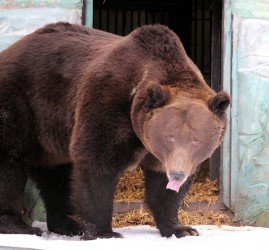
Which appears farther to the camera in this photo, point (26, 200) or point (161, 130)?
point (26, 200)

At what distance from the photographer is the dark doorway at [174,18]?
13.3 m

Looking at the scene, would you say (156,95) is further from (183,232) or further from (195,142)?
(183,232)

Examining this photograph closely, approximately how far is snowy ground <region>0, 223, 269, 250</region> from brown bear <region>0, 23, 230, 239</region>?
0.22 meters

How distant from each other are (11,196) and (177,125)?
6.16 ft

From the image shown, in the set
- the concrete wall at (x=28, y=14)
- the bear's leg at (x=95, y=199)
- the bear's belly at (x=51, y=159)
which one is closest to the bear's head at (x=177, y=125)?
the bear's leg at (x=95, y=199)

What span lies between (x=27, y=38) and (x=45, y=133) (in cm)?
98

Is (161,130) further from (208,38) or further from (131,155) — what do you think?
(208,38)

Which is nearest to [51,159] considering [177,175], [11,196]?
[11,196]

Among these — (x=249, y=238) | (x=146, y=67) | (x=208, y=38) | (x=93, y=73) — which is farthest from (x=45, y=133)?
(x=208, y=38)

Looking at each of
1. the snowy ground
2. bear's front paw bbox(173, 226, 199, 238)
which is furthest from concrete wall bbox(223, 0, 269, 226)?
bear's front paw bbox(173, 226, 199, 238)

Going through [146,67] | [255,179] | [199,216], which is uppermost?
[146,67]

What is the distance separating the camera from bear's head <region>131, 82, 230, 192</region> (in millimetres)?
5246

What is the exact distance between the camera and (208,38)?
14.1 meters

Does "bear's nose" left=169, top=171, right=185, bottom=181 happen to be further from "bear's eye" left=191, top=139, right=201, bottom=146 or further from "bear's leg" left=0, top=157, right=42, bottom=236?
"bear's leg" left=0, top=157, right=42, bottom=236
